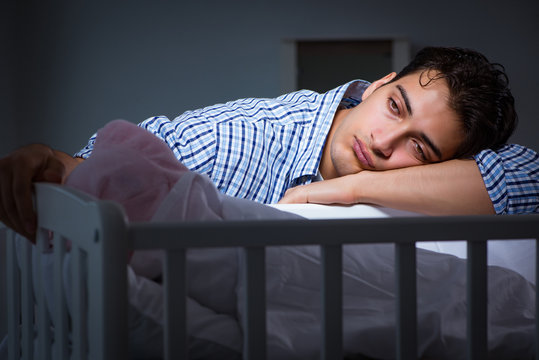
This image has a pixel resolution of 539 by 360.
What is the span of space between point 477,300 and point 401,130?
55cm

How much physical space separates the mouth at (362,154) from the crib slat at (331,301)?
59 centimetres

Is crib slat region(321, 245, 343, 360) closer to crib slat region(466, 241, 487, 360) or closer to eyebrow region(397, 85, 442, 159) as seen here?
crib slat region(466, 241, 487, 360)

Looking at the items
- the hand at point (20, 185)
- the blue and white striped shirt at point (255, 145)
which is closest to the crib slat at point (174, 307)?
the hand at point (20, 185)

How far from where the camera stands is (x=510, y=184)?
3.21 feet

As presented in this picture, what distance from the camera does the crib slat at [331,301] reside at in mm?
533

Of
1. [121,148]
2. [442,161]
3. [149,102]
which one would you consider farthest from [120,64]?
[121,148]

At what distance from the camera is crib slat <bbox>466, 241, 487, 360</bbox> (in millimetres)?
561

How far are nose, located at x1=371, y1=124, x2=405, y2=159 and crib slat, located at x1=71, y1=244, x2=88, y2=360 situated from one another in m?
0.68

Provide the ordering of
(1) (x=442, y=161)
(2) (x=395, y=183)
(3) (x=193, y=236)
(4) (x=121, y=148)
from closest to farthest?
1. (3) (x=193, y=236)
2. (4) (x=121, y=148)
3. (2) (x=395, y=183)
4. (1) (x=442, y=161)

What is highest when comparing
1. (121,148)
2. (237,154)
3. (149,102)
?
(121,148)

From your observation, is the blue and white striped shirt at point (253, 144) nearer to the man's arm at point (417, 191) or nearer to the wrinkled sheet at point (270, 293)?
the man's arm at point (417, 191)

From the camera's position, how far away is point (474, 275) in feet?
1.84

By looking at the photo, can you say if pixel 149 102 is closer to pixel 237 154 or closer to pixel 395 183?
pixel 237 154

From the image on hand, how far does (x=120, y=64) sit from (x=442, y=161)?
274cm
